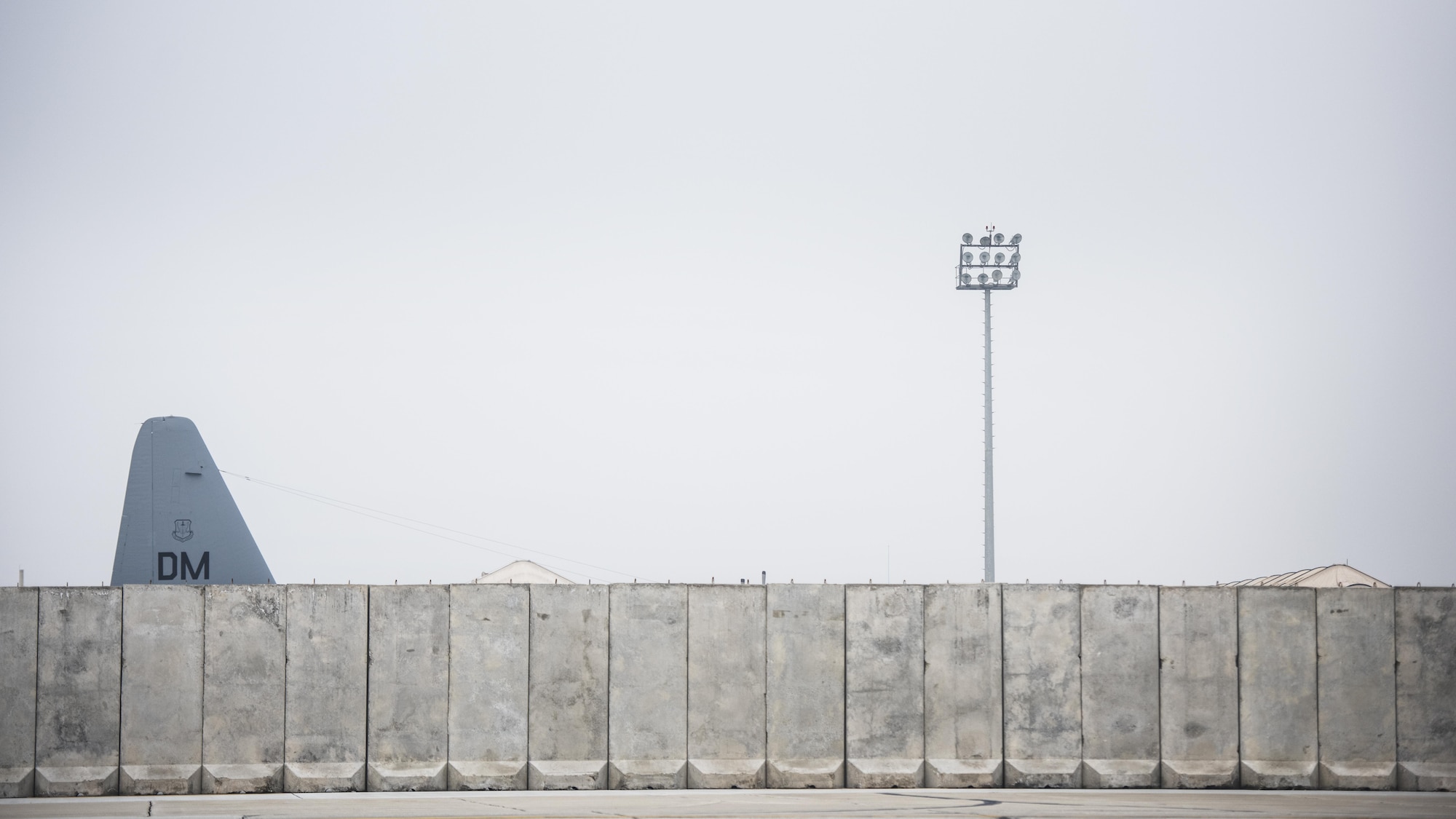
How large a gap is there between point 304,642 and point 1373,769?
15.7m

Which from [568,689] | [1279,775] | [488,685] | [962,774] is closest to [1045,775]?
[962,774]

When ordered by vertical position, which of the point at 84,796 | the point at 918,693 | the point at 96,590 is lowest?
the point at 84,796

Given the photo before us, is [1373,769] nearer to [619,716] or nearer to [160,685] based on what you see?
[619,716]

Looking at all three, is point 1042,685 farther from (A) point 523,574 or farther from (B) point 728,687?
(A) point 523,574

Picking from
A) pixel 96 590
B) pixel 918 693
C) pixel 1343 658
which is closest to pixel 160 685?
pixel 96 590

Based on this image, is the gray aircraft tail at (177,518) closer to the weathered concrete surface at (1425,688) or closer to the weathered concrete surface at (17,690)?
the weathered concrete surface at (17,690)

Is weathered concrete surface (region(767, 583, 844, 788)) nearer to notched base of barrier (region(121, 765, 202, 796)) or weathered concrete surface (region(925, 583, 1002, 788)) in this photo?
weathered concrete surface (region(925, 583, 1002, 788))

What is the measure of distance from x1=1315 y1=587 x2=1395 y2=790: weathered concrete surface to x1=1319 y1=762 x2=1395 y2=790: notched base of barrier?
0.4 inches

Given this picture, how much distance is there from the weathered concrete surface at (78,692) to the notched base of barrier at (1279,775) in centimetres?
1626

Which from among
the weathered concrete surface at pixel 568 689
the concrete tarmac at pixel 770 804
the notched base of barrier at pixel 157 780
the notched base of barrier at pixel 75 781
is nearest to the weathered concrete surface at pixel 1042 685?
the concrete tarmac at pixel 770 804

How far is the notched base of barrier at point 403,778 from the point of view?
17516mm

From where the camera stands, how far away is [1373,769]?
1805 cm

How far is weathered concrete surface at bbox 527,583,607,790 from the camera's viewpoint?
1778cm

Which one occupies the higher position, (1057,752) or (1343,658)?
(1343,658)
